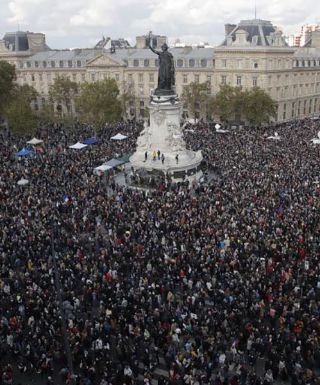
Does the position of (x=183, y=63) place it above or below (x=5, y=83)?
above

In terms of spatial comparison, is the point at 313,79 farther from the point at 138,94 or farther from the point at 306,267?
the point at 306,267

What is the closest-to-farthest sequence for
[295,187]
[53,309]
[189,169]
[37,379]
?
1. [37,379]
2. [53,309]
3. [295,187]
4. [189,169]

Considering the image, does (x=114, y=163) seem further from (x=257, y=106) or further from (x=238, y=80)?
(x=238, y=80)

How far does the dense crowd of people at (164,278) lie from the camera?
18.4m

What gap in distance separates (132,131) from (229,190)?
32398 mm

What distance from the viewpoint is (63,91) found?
3499 inches

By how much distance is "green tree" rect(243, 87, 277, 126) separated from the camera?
237 ft

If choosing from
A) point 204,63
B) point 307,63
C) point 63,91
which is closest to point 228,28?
point 204,63

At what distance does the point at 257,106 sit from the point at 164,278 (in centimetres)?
5352

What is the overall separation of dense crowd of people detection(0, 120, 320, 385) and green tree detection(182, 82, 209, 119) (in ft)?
138

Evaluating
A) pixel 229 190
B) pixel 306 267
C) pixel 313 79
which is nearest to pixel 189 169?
pixel 229 190

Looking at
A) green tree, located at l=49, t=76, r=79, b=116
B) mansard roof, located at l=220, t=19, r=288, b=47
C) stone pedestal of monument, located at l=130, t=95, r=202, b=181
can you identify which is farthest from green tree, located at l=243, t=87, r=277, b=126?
green tree, located at l=49, t=76, r=79, b=116

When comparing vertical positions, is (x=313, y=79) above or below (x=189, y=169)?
above

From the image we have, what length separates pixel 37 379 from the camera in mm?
18594
